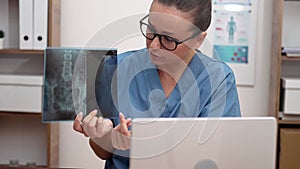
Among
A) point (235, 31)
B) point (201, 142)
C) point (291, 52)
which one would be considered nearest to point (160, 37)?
point (201, 142)

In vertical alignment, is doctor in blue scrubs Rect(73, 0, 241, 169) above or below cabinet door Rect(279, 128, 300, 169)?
above

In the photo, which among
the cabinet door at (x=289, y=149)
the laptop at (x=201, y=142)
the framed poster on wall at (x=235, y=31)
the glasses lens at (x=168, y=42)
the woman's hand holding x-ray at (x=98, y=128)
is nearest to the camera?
the laptop at (x=201, y=142)

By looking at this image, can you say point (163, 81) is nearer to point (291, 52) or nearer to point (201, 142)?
point (201, 142)

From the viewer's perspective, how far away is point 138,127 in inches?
30.1

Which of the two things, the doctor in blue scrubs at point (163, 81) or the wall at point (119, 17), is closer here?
the doctor in blue scrubs at point (163, 81)

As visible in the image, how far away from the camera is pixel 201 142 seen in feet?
2.56

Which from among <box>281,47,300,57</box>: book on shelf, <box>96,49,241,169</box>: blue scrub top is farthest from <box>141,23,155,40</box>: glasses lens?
<box>281,47,300,57</box>: book on shelf

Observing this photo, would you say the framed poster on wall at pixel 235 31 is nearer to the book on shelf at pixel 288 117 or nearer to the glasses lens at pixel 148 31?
the book on shelf at pixel 288 117

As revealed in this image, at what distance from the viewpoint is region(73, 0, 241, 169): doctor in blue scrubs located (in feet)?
3.29

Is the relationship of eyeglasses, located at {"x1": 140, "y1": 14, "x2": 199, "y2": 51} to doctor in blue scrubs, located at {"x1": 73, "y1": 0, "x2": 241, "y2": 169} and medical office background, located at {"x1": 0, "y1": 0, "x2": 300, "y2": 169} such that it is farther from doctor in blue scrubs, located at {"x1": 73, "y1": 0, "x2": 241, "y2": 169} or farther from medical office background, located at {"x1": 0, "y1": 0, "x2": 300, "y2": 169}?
medical office background, located at {"x1": 0, "y1": 0, "x2": 300, "y2": 169}

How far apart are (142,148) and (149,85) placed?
0.42 metres

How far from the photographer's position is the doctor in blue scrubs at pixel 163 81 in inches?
39.5

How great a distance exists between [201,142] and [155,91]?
0.41 m

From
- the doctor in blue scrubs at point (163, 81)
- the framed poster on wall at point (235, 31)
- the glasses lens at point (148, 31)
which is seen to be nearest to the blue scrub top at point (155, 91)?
the doctor in blue scrubs at point (163, 81)
